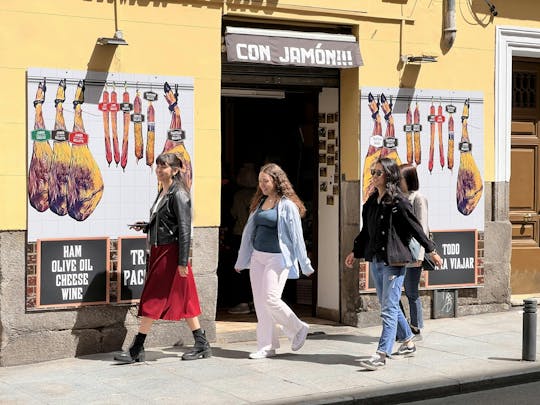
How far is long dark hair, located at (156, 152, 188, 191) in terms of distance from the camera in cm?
922

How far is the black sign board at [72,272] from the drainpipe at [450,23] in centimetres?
481

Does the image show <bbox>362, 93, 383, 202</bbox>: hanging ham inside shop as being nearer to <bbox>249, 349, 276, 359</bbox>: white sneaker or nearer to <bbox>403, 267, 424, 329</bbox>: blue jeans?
<bbox>403, 267, 424, 329</bbox>: blue jeans

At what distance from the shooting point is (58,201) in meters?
9.52

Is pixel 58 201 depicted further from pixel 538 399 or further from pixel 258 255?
pixel 538 399

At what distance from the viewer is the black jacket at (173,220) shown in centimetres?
912

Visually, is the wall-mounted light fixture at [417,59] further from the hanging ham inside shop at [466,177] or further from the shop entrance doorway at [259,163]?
the shop entrance doorway at [259,163]

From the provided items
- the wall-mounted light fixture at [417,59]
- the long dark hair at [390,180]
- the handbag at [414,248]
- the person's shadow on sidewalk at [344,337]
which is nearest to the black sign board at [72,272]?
the person's shadow on sidewalk at [344,337]

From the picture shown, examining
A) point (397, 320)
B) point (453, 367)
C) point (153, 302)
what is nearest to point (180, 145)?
point (153, 302)

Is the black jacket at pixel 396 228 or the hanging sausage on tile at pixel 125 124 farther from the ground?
the hanging sausage on tile at pixel 125 124

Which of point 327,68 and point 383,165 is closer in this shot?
point 383,165

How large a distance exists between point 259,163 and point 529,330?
15.2 ft

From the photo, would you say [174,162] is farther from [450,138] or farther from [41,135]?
[450,138]

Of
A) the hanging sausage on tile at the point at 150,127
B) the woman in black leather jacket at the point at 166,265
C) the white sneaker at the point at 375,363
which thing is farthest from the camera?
the hanging sausage on tile at the point at 150,127

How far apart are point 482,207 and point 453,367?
3.36 m
